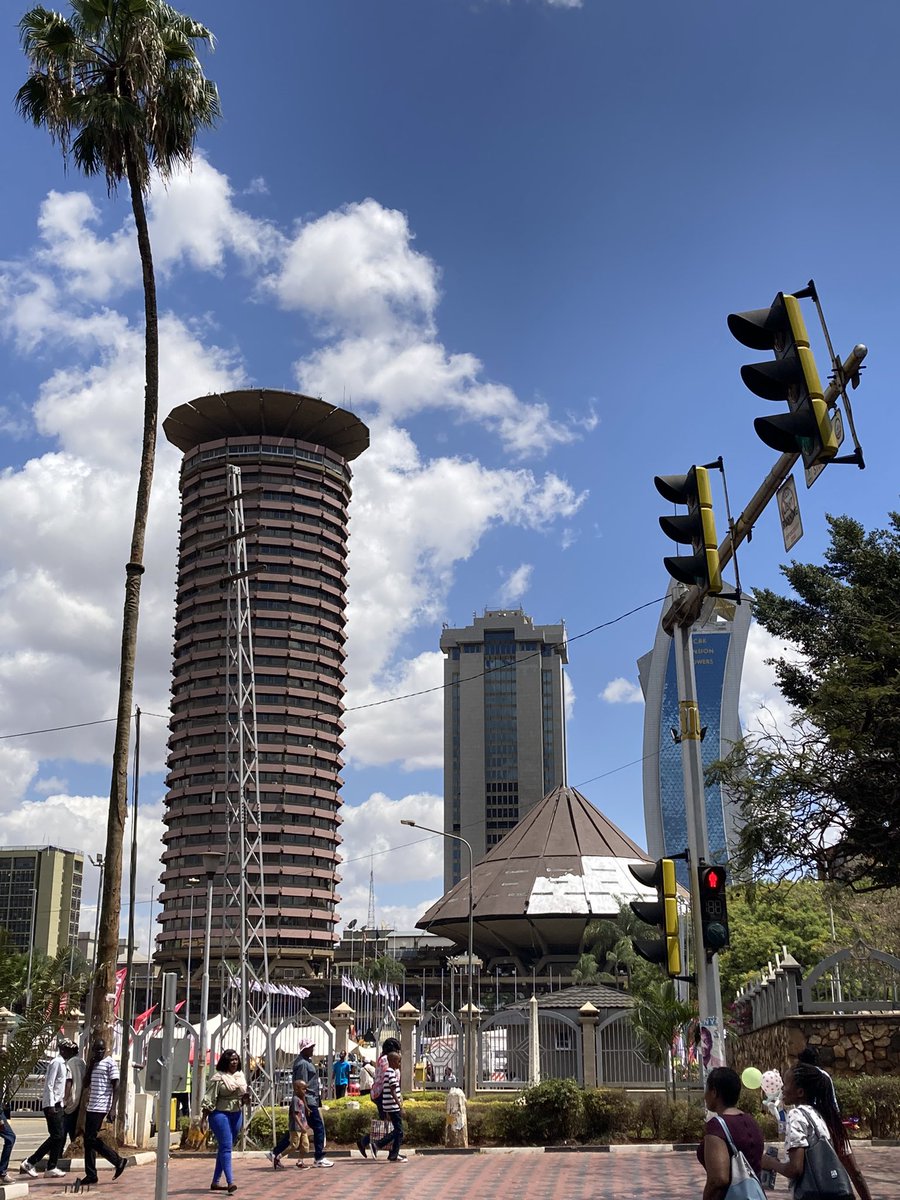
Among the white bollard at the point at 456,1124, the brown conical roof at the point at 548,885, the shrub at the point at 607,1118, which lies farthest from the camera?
the brown conical roof at the point at 548,885

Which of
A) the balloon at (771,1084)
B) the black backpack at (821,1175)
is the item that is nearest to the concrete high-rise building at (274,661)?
the balloon at (771,1084)

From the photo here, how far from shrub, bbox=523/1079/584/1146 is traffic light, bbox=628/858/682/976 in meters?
10.5

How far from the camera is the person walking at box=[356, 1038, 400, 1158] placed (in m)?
19.2

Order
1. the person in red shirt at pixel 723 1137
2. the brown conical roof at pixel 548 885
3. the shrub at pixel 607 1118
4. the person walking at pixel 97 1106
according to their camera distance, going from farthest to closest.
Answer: the brown conical roof at pixel 548 885, the shrub at pixel 607 1118, the person walking at pixel 97 1106, the person in red shirt at pixel 723 1137

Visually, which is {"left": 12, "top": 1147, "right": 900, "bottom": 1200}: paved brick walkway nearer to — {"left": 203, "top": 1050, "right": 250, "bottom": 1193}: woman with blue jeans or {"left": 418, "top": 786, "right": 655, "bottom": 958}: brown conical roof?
{"left": 203, "top": 1050, "right": 250, "bottom": 1193}: woman with blue jeans

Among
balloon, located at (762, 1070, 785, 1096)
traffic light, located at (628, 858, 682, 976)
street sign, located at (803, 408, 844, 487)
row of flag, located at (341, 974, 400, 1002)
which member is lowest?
balloon, located at (762, 1070, 785, 1096)

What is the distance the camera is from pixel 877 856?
18.7m

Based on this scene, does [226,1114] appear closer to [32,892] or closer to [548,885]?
[548,885]

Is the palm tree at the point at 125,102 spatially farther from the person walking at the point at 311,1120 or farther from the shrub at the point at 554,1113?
the shrub at the point at 554,1113

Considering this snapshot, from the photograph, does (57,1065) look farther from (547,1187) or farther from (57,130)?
(57,130)

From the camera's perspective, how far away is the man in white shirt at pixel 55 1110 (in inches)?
652

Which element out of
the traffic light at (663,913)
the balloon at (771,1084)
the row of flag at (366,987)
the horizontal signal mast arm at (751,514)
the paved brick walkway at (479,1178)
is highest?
the horizontal signal mast arm at (751,514)

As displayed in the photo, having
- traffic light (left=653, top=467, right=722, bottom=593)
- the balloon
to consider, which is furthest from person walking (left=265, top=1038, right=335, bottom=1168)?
traffic light (left=653, top=467, right=722, bottom=593)

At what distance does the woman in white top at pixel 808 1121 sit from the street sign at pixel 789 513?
3691 millimetres
